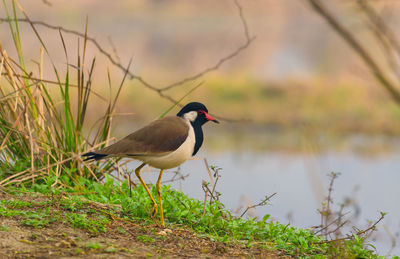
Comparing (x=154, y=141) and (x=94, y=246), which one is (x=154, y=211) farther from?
(x=94, y=246)

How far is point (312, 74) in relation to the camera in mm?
17578

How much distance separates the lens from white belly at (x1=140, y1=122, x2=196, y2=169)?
136 inches

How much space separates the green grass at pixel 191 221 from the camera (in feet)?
11.1

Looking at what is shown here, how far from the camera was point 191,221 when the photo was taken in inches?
149

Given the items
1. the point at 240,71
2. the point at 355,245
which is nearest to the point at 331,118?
the point at 240,71

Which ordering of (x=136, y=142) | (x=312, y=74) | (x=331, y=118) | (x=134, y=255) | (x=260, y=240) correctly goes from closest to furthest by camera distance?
(x=134, y=255) → (x=136, y=142) → (x=260, y=240) → (x=331, y=118) → (x=312, y=74)

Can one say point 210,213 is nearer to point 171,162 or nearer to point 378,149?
point 171,162

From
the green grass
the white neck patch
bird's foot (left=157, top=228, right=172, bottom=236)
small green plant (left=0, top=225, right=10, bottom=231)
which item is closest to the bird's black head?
the white neck patch

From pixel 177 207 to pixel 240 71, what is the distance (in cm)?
1478

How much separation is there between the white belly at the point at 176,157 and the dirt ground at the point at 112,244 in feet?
1.36

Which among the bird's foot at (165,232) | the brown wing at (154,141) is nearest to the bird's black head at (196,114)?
the brown wing at (154,141)

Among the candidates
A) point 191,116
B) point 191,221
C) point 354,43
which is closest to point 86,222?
point 191,221

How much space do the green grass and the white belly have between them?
0.39 metres

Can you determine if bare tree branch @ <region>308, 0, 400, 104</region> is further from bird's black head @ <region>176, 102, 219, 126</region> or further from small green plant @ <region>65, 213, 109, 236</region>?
small green plant @ <region>65, 213, 109, 236</region>
